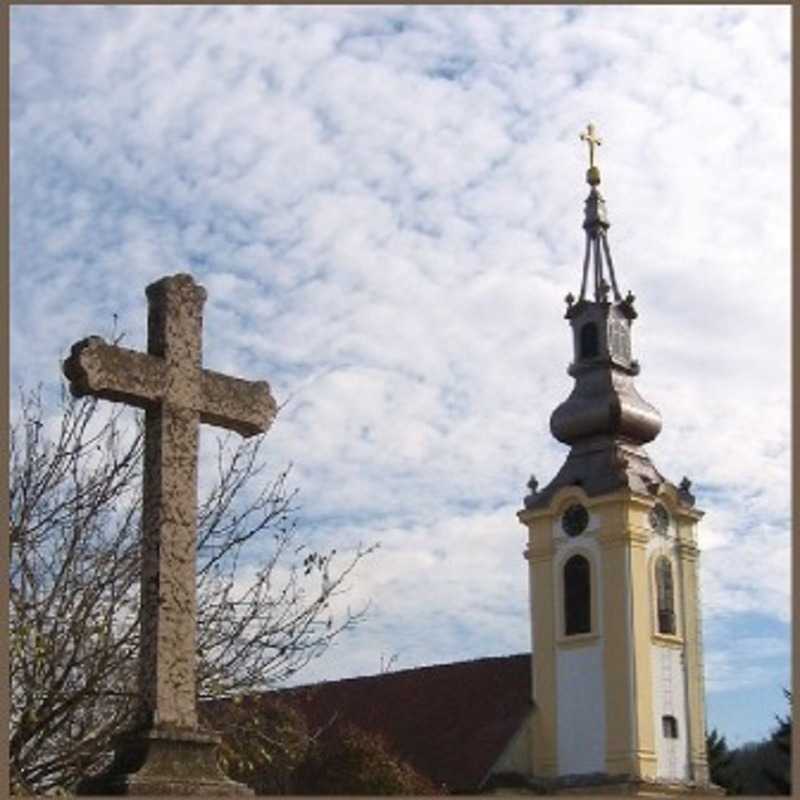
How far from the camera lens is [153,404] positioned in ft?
27.7

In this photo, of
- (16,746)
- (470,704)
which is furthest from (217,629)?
(470,704)

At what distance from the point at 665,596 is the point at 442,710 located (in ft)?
19.9

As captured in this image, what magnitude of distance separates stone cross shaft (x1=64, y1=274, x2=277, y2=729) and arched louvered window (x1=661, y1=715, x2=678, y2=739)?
2832 cm

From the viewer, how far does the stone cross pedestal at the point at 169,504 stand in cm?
766

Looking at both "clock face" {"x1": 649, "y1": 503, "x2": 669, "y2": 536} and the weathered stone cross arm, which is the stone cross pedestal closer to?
the weathered stone cross arm

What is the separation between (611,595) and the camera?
3575 cm

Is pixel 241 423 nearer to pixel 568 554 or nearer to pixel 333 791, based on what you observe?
pixel 333 791

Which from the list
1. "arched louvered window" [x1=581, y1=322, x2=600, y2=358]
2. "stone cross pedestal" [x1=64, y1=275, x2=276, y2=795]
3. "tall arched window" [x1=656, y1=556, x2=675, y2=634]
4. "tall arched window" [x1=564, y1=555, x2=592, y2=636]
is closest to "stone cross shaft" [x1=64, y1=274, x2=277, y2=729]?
"stone cross pedestal" [x1=64, y1=275, x2=276, y2=795]

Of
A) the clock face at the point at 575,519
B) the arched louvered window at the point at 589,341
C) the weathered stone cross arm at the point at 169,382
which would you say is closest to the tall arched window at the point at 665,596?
the clock face at the point at 575,519

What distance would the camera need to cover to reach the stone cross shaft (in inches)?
315

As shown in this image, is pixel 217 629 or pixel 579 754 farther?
pixel 579 754

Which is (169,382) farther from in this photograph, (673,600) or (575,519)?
(673,600)

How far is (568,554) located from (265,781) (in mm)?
10268

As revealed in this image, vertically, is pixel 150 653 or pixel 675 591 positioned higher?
pixel 675 591
